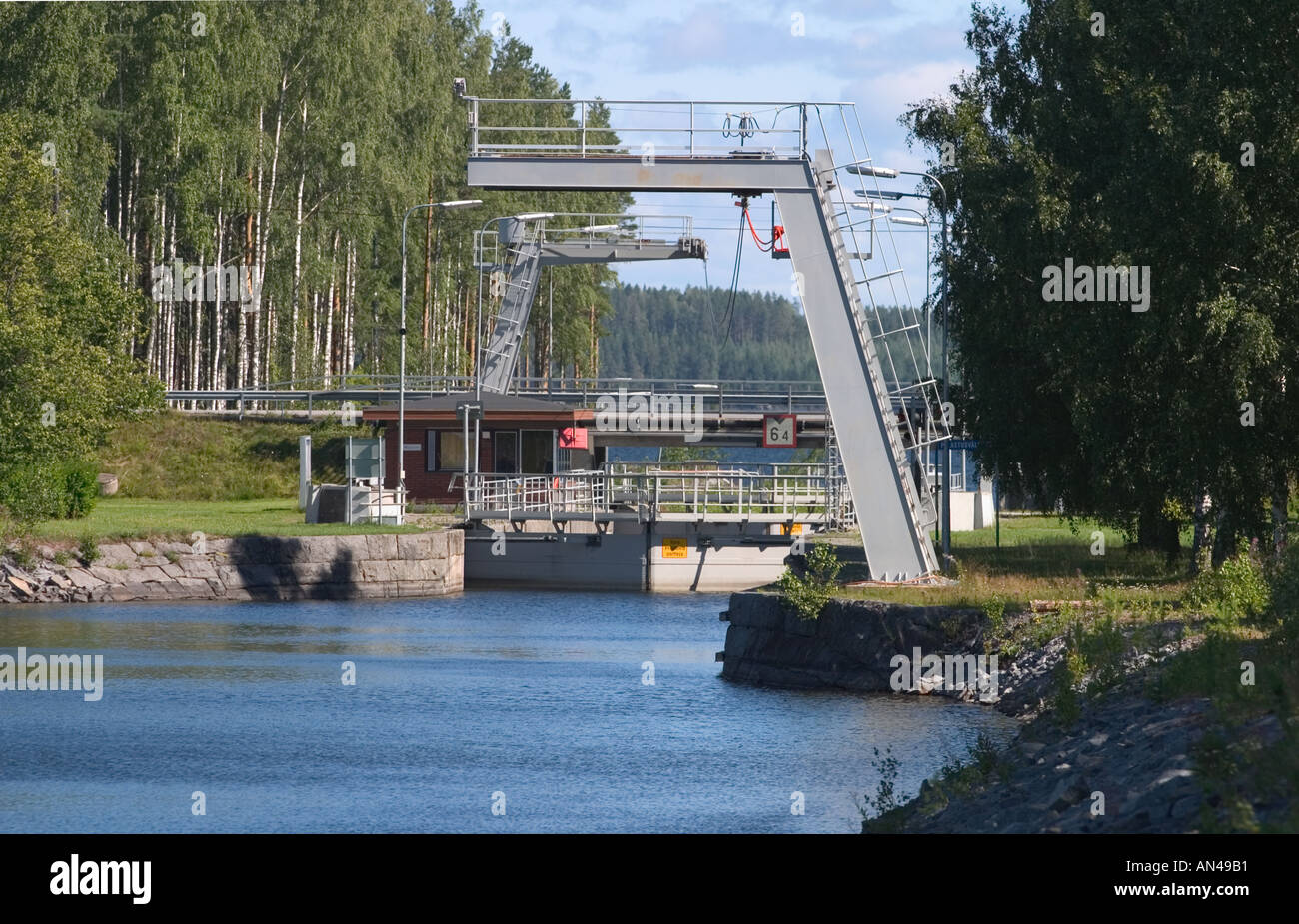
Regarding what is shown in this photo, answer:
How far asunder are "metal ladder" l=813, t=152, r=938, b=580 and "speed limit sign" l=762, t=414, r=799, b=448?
89.4ft

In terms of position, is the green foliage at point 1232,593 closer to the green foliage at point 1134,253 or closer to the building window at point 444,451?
the green foliage at point 1134,253

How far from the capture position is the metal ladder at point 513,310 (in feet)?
159

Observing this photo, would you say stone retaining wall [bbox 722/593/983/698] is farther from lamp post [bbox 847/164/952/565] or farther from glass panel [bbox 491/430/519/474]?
glass panel [bbox 491/430/519/474]

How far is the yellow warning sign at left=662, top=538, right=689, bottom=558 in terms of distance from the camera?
41.3 meters

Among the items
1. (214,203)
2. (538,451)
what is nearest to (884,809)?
(538,451)

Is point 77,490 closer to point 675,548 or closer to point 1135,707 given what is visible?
point 675,548

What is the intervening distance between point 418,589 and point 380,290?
2959 cm

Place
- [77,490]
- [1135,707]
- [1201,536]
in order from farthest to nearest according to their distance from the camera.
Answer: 1. [77,490]
2. [1201,536]
3. [1135,707]

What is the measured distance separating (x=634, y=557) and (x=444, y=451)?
412 inches

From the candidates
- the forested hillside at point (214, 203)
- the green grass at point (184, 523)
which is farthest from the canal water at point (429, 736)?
the forested hillside at point (214, 203)

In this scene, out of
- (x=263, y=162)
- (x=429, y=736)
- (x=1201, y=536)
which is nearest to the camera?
(x=429, y=736)

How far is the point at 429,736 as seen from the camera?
19.0m

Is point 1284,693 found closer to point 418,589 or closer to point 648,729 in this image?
point 648,729

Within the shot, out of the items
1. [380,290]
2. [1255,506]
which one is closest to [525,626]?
[1255,506]
